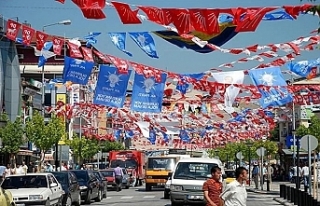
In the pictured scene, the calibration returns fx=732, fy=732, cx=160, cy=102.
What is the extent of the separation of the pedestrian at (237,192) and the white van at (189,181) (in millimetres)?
13134

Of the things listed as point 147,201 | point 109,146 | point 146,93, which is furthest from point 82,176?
point 109,146

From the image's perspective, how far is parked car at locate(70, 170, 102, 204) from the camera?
32438 millimetres

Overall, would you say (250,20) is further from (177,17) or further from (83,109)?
(83,109)

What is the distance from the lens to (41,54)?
3000cm

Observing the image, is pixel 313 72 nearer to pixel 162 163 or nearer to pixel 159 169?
pixel 162 163

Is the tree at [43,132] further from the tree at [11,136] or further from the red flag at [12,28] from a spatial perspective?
the red flag at [12,28]

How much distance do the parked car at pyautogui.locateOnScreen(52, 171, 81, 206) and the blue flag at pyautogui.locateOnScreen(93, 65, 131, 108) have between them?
12.2 feet

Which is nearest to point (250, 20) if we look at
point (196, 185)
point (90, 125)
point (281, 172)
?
point (196, 185)

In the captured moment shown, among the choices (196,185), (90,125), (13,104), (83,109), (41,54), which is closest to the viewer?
(196,185)

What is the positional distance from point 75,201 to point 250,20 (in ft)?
39.1

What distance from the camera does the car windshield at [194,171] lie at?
2838cm

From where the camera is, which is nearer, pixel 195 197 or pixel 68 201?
pixel 68 201

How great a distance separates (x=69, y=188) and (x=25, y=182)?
3511 millimetres

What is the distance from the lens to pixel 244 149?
75.1 meters
